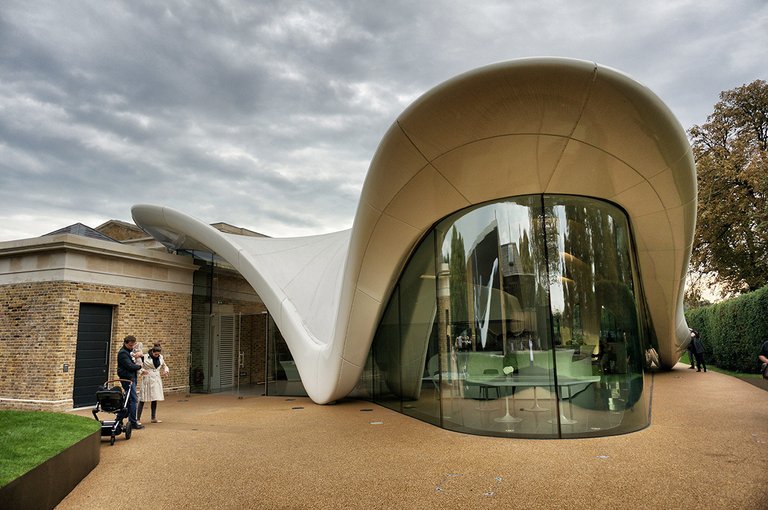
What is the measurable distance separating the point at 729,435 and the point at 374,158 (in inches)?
246

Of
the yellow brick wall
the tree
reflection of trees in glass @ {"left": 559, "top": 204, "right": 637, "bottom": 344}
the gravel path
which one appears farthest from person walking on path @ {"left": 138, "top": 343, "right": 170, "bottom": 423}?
the tree

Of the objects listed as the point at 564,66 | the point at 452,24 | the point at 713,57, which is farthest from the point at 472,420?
the point at 713,57

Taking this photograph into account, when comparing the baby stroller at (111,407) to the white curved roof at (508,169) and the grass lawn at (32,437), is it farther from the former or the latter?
the white curved roof at (508,169)

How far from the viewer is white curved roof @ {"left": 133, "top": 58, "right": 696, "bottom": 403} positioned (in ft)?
19.3

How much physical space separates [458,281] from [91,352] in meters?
9.54

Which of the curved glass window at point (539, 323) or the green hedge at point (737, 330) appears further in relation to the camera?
the green hedge at point (737, 330)

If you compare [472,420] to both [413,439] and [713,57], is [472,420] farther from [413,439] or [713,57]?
[713,57]

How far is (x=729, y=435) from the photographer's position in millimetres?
6613

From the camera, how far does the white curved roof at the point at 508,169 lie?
19.3 ft

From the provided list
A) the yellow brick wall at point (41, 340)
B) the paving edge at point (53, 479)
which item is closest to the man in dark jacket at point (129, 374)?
the paving edge at point (53, 479)

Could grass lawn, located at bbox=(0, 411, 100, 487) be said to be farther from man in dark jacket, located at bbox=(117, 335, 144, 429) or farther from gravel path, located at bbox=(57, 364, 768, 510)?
man in dark jacket, located at bbox=(117, 335, 144, 429)

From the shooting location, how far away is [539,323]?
712 cm

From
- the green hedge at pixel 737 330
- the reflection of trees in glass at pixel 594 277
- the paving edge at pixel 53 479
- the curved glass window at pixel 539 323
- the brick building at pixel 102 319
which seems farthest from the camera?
the green hedge at pixel 737 330

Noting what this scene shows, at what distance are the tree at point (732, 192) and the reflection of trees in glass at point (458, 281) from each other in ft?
52.5
